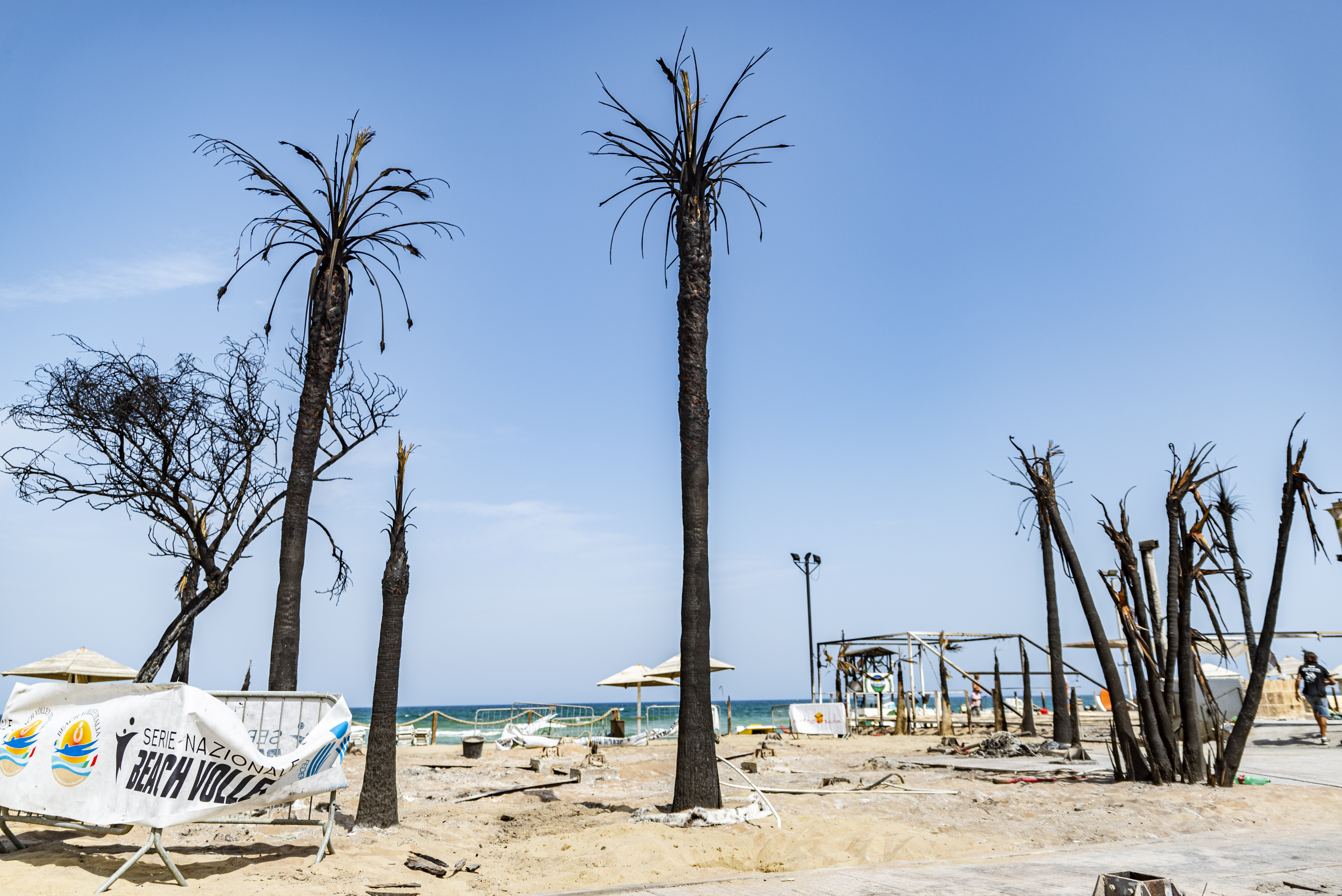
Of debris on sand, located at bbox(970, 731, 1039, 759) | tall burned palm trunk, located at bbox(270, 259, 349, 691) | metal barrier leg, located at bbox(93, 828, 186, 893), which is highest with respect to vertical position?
tall burned palm trunk, located at bbox(270, 259, 349, 691)

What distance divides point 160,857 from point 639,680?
81.8 feet

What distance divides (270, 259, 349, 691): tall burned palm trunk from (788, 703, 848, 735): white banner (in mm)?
18469

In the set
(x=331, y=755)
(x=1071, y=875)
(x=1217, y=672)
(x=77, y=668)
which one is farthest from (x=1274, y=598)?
(x=77, y=668)

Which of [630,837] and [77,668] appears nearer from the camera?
[630,837]

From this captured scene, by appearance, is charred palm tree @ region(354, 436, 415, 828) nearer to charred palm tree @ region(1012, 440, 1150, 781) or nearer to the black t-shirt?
charred palm tree @ region(1012, 440, 1150, 781)

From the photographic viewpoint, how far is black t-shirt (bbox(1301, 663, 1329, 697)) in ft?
61.1

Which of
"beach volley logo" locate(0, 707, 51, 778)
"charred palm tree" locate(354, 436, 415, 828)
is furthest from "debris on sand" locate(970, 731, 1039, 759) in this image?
"beach volley logo" locate(0, 707, 51, 778)

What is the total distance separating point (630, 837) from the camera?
8555 mm

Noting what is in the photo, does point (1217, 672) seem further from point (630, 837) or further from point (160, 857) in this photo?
point (160, 857)

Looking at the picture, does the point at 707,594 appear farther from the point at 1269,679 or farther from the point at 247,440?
the point at 1269,679

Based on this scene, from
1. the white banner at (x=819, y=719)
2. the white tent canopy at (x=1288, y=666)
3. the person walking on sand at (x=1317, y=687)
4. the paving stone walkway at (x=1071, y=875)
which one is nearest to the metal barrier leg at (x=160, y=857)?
the paving stone walkway at (x=1071, y=875)

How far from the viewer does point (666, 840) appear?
835 cm

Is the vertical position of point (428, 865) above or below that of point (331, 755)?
below

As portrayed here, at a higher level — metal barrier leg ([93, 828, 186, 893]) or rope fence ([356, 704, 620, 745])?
metal barrier leg ([93, 828, 186, 893])
